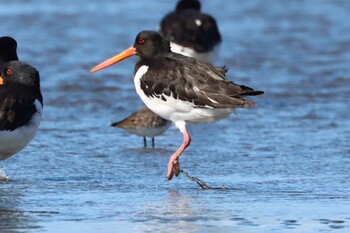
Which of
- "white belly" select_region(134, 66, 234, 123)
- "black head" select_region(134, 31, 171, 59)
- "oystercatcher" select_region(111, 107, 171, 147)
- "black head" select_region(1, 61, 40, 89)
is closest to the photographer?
"white belly" select_region(134, 66, 234, 123)

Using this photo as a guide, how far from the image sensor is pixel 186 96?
7.10 meters

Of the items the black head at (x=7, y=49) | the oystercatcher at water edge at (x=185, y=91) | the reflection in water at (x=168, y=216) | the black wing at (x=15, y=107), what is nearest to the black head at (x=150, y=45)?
the oystercatcher at water edge at (x=185, y=91)

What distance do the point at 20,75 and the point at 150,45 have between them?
3.52 ft

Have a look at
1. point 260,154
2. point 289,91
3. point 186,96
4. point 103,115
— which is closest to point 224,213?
point 186,96

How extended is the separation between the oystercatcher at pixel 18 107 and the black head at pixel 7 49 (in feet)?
3.30

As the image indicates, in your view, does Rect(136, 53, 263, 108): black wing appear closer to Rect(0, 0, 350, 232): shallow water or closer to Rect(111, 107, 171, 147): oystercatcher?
Rect(0, 0, 350, 232): shallow water

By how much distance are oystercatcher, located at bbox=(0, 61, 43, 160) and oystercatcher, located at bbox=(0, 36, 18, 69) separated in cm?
100

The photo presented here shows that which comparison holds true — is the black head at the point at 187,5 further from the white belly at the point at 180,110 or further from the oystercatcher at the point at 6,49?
the white belly at the point at 180,110

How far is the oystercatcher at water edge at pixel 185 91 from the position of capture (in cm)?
699

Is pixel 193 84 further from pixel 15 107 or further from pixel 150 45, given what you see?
pixel 15 107

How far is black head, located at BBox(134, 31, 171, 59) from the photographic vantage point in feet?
24.9

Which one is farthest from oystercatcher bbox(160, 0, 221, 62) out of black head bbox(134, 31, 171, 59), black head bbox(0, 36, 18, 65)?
black head bbox(134, 31, 171, 59)

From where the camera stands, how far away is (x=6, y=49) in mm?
8453

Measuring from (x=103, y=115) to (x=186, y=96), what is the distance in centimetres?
284
